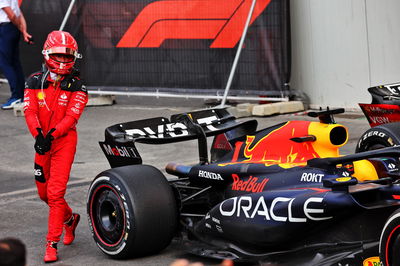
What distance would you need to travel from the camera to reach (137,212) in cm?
651

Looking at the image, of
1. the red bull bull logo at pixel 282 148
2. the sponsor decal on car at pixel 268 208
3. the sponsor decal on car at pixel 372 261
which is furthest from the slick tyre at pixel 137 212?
the sponsor decal on car at pixel 372 261

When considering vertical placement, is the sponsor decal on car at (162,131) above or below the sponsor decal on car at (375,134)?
above

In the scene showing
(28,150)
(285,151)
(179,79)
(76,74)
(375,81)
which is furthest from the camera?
(179,79)

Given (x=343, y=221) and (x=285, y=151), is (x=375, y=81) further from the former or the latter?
(x=343, y=221)

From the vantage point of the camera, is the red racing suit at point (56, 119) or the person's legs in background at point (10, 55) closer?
the red racing suit at point (56, 119)

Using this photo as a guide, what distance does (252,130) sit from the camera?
7.63 m

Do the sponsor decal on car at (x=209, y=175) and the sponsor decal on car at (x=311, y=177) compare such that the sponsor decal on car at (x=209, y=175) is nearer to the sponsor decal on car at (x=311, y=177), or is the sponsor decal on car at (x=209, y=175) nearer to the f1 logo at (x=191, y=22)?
the sponsor decal on car at (x=311, y=177)

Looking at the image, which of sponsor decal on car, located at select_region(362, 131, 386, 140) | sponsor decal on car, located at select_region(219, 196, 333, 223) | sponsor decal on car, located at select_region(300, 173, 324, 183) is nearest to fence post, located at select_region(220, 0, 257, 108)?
sponsor decal on car, located at select_region(362, 131, 386, 140)

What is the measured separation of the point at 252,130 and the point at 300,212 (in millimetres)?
1950

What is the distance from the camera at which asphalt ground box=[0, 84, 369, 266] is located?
7.06 m

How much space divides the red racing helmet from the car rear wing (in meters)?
0.60

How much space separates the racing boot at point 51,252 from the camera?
6875 millimetres

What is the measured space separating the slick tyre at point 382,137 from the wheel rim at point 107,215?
236 cm

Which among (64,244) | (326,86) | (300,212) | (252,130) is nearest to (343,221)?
(300,212)
